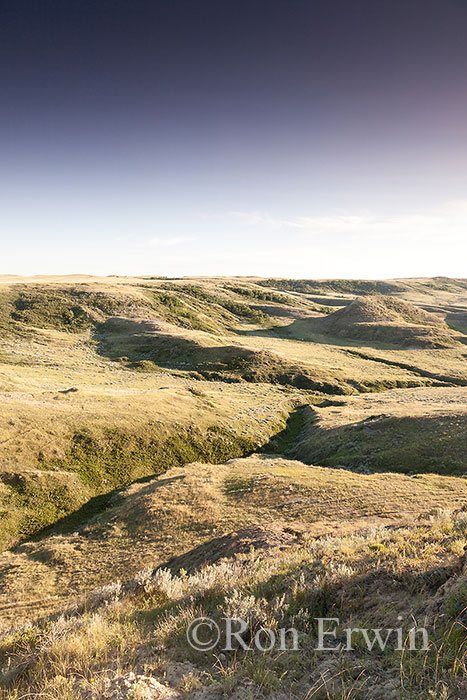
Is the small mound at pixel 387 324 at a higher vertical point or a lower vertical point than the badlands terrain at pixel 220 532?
higher

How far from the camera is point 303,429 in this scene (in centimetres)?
4906

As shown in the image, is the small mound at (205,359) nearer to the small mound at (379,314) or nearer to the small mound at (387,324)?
the small mound at (387,324)

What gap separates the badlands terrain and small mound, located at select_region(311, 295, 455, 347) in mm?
64109

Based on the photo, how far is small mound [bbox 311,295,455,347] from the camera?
412 feet

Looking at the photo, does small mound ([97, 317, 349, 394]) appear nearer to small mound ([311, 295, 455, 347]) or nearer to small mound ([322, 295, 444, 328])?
small mound ([311, 295, 455, 347])

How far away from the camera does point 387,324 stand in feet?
461

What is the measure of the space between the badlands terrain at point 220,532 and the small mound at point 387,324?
210 ft

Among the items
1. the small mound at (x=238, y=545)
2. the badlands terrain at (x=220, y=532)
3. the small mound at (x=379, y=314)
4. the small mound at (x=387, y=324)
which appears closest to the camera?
the badlands terrain at (x=220, y=532)

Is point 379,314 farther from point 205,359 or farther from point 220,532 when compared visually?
point 220,532

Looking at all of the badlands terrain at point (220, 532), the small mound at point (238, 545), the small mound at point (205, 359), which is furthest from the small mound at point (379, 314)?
the small mound at point (238, 545)

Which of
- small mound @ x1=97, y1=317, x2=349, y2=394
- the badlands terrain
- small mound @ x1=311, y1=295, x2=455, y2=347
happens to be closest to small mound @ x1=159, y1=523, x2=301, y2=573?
the badlands terrain

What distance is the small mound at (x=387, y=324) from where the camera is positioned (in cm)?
12556

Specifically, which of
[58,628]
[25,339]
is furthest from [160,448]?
[25,339]

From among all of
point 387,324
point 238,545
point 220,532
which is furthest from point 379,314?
point 238,545
